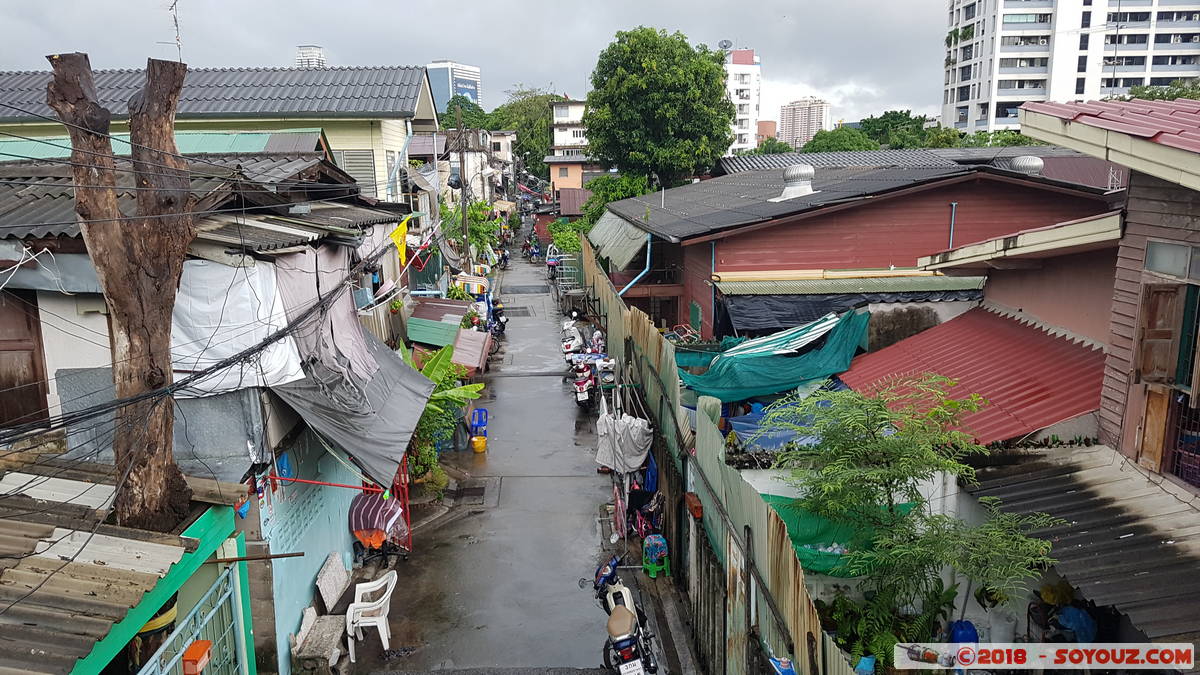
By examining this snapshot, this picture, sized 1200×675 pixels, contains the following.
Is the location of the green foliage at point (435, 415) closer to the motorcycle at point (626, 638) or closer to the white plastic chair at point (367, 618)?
the white plastic chair at point (367, 618)

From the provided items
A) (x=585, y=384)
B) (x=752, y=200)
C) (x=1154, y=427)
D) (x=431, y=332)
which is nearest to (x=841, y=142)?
(x=752, y=200)

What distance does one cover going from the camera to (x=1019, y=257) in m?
10.4

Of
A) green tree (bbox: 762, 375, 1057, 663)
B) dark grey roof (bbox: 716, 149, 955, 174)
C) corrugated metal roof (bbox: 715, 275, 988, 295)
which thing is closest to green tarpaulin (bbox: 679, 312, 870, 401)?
corrugated metal roof (bbox: 715, 275, 988, 295)

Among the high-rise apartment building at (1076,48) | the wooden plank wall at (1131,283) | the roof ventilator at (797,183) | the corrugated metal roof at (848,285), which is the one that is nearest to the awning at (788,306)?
the corrugated metal roof at (848,285)

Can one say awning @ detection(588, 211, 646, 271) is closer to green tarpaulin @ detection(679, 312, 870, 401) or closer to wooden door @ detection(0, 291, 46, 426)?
green tarpaulin @ detection(679, 312, 870, 401)

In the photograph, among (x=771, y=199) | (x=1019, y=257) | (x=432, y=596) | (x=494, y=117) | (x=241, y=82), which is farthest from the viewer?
(x=494, y=117)

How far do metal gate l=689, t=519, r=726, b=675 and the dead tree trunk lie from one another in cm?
611

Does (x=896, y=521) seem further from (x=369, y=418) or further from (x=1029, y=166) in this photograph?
(x=1029, y=166)

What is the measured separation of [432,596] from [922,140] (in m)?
51.0

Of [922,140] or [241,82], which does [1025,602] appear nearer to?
[241,82]

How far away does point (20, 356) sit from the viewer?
29.0ft

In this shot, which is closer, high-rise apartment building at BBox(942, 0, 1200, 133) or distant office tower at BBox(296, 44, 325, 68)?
distant office tower at BBox(296, 44, 325, 68)

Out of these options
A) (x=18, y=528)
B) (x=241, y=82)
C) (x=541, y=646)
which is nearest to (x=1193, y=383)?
(x=541, y=646)

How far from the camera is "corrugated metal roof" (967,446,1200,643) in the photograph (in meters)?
5.52
